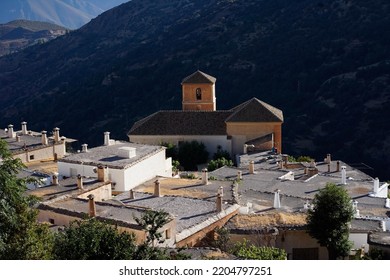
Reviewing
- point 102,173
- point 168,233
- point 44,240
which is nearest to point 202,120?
point 102,173

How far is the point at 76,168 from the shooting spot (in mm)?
21500

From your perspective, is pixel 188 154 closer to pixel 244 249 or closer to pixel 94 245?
pixel 244 249

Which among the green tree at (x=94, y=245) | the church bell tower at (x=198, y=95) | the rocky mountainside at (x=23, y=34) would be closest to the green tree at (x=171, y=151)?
the church bell tower at (x=198, y=95)

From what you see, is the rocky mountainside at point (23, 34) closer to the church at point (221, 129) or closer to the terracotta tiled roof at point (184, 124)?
the terracotta tiled roof at point (184, 124)

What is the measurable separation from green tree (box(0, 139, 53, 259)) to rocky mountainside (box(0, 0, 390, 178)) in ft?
121

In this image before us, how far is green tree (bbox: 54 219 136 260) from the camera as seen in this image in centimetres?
856

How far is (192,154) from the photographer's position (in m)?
32.4

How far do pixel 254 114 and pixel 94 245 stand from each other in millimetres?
24990

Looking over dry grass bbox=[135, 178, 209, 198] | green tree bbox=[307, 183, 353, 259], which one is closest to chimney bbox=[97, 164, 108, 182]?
dry grass bbox=[135, 178, 209, 198]

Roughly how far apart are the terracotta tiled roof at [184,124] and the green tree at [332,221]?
62.6 feet

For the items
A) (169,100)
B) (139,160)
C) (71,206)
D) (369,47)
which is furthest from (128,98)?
(71,206)

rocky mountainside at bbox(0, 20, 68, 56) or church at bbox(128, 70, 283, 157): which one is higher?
rocky mountainside at bbox(0, 20, 68, 56)

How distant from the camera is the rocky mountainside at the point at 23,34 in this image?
15050 centimetres

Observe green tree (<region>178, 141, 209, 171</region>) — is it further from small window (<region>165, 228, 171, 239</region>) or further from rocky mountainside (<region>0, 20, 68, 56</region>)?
rocky mountainside (<region>0, 20, 68, 56</region>)
